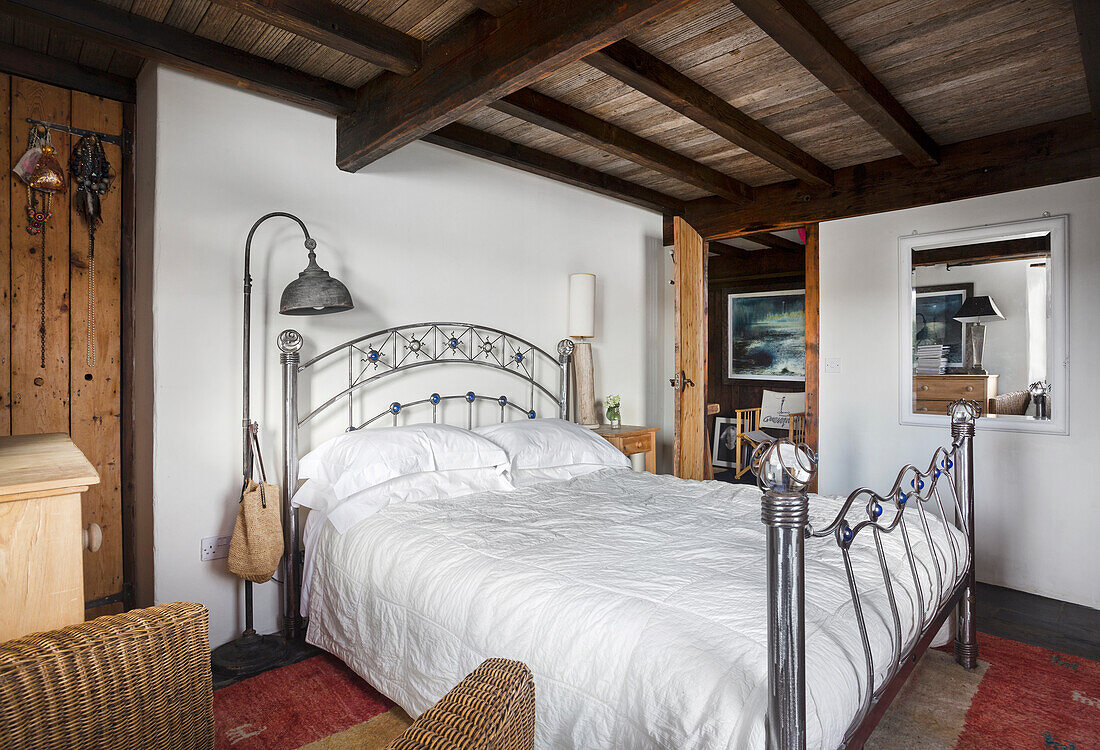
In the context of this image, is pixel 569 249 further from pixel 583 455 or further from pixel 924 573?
pixel 924 573

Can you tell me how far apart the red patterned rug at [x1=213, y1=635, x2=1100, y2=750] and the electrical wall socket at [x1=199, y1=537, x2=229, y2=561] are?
529 mm

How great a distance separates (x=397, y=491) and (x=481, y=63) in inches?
62.4

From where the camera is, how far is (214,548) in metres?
2.56

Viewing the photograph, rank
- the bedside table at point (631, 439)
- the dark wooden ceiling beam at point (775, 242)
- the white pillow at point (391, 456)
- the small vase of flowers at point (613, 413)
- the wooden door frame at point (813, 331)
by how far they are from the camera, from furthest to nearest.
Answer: the dark wooden ceiling beam at point (775, 242)
the small vase of flowers at point (613, 413)
the wooden door frame at point (813, 331)
the bedside table at point (631, 439)
the white pillow at point (391, 456)

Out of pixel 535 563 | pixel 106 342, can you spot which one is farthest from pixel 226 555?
pixel 535 563

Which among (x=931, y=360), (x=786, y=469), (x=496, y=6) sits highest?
(x=496, y=6)

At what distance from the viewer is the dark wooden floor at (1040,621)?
2623 mm

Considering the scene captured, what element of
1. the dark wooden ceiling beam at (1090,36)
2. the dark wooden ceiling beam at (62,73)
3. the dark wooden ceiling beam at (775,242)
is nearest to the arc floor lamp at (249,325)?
the dark wooden ceiling beam at (62,73)

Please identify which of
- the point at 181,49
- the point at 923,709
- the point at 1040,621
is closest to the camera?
the point at 923,709

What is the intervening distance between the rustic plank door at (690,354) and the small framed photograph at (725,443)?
2.28 meters

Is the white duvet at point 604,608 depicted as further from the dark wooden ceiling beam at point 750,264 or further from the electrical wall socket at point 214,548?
the dark wooden ceiling beam at point 750,264

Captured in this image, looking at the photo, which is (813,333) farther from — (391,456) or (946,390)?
(391,456)

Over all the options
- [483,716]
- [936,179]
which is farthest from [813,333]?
[483,716]

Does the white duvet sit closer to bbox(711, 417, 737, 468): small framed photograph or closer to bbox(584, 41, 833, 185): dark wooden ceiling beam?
bbox(584, 41, 833, 185): dark wooden ceiling beam
